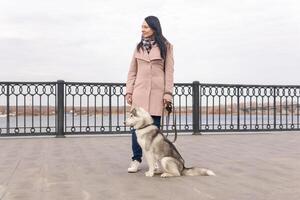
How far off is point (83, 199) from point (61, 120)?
8.22m

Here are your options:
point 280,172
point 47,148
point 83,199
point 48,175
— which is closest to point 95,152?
point 47,148

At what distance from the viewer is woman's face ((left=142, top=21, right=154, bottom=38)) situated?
249 inches

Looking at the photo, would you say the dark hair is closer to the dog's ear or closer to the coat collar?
the coat collar

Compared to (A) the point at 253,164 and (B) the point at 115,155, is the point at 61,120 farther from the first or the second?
(A) the point at 253,164

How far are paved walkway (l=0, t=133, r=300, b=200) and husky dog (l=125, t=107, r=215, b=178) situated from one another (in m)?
0.17

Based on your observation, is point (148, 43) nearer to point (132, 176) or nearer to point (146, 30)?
point (146, 30)

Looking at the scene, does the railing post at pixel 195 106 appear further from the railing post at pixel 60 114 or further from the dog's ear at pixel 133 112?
the dog's ear at pixel 133 112

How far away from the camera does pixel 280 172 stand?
634 centimetres

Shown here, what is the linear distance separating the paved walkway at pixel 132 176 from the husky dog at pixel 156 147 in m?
0.17

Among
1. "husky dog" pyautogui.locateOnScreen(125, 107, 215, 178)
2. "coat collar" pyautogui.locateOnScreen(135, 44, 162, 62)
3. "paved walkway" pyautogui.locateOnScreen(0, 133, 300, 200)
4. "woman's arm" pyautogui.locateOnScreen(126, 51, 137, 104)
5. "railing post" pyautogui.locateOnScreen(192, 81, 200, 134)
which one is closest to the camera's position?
"paved walkway" pyautogui.locateOnScreen(0, 133, 300, 200)

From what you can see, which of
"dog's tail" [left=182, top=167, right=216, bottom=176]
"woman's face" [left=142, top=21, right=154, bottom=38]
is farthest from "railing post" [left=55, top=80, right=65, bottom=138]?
"dog's tail" [left=182, top=167, right=216, bottom=176]

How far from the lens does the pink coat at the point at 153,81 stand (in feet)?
20.7

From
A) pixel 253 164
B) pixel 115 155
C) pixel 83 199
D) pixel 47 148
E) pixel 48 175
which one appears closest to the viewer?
pixel 83 199

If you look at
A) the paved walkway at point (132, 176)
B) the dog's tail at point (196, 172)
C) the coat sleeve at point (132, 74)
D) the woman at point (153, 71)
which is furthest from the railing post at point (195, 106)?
the dog's tail at point (196, 172)
